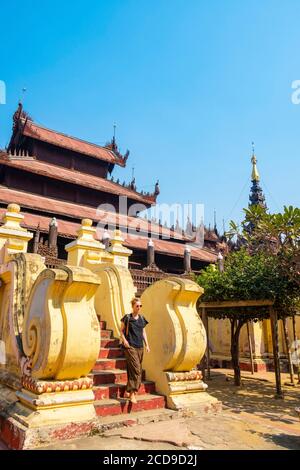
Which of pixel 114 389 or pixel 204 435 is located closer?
A: pixel 204 435

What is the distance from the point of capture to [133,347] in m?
4.54

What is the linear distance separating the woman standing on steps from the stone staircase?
0.45 feet

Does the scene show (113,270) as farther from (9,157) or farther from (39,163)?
(39,163)

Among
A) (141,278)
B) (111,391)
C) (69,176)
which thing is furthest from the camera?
(69,176)

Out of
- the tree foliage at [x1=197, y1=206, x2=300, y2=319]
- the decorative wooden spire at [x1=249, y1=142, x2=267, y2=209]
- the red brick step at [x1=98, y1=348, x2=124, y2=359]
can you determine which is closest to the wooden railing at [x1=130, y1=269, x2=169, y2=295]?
the tree foliage at [x1=197, y1=206, x2=300, y2=319]

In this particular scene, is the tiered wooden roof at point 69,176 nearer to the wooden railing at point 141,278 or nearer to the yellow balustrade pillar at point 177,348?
the wooden railing at point 141,278

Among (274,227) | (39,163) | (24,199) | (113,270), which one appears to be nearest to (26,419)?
(113,270)

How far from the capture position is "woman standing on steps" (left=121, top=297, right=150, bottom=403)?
4.41m

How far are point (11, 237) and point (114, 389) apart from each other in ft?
10.6

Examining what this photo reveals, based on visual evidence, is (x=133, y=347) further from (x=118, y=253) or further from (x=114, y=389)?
(x=118, y=253)

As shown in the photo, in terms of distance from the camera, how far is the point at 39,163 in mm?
19812

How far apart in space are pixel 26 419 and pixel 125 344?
142 cm

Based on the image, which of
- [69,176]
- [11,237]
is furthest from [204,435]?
[69,176]

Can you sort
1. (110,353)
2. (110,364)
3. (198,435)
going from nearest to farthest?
(198,435) → (110,364) → (110,353)
